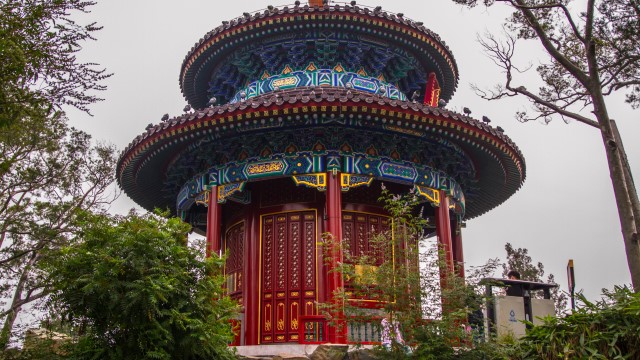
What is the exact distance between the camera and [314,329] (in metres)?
12.0

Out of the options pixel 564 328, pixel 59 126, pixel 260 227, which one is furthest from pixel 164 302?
pixel 59 126

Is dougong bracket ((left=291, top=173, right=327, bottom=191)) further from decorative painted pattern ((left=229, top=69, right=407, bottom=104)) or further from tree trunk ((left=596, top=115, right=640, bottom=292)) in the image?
tree trunk ((left=596, top=115, right=640, bottom=292))

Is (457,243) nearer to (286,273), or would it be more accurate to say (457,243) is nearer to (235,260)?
(286,273)

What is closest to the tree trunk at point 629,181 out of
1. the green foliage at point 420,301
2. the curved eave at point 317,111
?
the curved eave at point 317,111

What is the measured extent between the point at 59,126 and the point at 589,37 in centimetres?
1612

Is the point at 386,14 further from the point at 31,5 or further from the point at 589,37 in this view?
the point at 31,5

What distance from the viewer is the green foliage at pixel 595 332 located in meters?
7.79

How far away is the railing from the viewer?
11.9 metres

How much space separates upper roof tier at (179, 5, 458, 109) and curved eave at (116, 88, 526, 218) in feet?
4.34

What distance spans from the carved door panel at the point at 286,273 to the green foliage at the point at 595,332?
6196 millimetres

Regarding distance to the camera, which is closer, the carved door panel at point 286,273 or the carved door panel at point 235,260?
the carved door panel at point 286,273

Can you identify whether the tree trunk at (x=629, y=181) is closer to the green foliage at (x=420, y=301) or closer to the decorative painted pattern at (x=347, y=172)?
the green foliage at (x=420, y=301)

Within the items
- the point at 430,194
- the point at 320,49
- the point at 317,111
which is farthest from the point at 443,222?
the point at 320,49

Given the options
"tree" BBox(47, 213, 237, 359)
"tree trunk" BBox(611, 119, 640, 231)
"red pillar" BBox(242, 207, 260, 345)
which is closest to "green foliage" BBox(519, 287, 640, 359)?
"tree trunk" BBox(611, 119, 640, 231)
